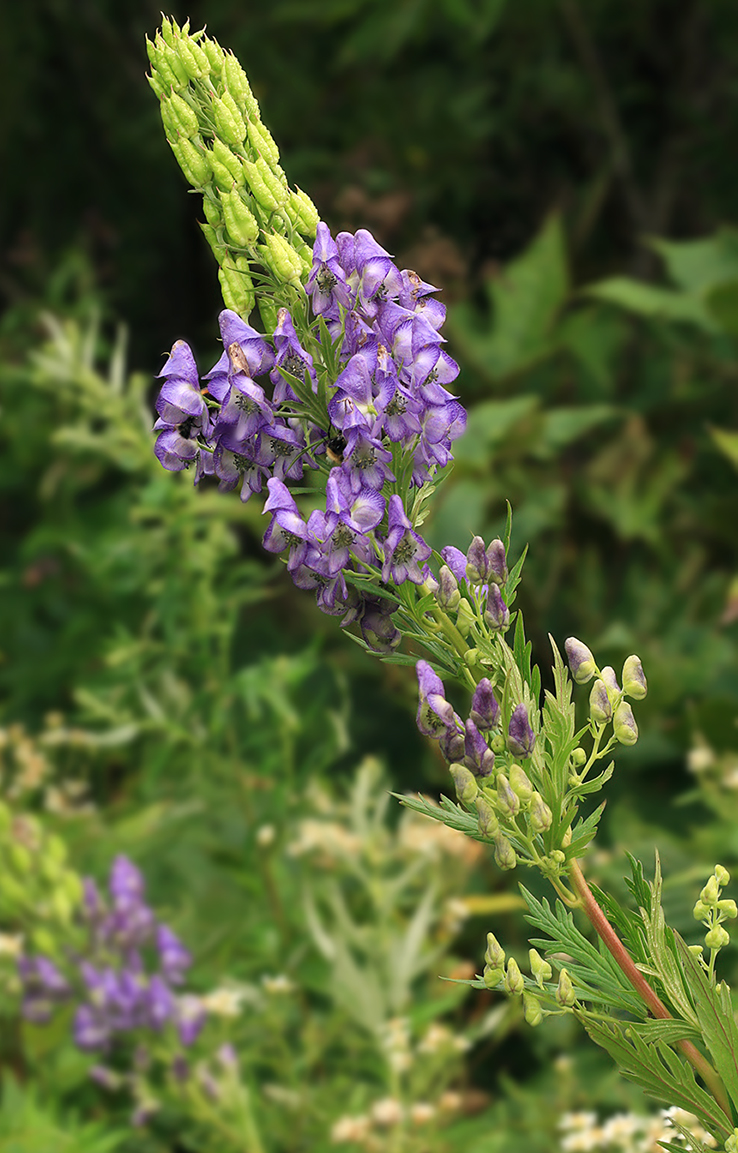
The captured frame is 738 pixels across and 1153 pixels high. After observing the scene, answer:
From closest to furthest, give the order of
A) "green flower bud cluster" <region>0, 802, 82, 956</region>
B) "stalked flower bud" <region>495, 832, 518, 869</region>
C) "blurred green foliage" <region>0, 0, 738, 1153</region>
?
"stalked flower bud" <region>495, 832, 518, 869</region>
"green flower bud cluster" <region>0, 802, 82, 956</region>
"blurred green foliage" <region>0, 0, 738, 1153</region>

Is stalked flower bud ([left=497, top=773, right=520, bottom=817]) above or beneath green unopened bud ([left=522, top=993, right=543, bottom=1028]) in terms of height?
above

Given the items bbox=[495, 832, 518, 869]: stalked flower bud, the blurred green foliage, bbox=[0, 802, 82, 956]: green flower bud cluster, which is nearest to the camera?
bbox=[495, 832, 518, 869]: stalked flower bud

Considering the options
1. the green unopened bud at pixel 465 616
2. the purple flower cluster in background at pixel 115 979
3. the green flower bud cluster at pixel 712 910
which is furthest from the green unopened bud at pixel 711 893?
the purple flower cluster in background at pixel 115 979

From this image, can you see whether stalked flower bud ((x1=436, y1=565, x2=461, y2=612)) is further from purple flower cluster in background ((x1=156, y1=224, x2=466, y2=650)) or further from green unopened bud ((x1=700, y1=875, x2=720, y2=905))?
green unopened bud ((x1=700, y1=875, x2=720, y2=905))

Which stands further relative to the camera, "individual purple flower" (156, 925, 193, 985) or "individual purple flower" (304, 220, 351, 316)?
"individual purple flower" (156, 925, 193, 985)

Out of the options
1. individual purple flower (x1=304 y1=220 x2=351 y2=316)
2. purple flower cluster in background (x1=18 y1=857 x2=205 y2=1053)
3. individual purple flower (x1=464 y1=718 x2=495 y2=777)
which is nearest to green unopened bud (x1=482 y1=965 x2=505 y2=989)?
individual purple flower (x1=464 y1=718 x2=495 y2=777)

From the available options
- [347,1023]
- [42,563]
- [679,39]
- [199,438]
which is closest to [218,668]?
[347,1023]

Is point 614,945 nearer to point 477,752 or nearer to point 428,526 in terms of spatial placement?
point 477,752

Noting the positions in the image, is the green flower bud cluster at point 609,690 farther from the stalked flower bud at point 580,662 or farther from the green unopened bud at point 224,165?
the green unopened bud at point 224,165
